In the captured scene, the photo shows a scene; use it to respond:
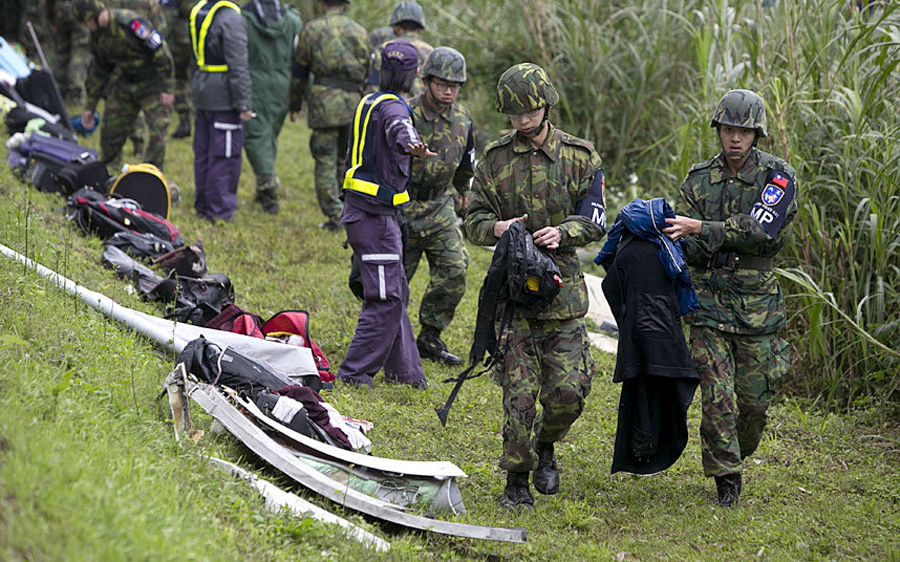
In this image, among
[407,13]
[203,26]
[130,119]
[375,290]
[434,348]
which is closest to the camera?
[375,290]

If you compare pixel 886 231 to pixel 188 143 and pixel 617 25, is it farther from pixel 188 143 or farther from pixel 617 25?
pixel 188 143

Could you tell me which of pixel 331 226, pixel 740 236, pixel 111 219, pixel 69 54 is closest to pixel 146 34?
pixel 111 219

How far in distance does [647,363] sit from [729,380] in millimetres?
563

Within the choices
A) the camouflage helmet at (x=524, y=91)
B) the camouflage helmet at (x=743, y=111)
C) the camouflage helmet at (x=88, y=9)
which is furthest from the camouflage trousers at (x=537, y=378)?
the camouflage helmet at (x=88, y=9)

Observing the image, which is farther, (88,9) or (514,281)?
(88,9)

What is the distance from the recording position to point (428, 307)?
22.8ft

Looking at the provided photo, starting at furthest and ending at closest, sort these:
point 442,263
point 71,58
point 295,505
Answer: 1. point 71,58
2. point 442,263
3. point 295,505

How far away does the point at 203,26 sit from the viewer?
346 inches

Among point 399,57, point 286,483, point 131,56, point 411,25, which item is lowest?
point 286,483

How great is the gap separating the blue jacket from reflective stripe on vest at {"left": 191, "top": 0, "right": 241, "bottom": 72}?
5527mm

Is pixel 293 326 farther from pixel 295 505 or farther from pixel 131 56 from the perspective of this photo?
pixel 131 56

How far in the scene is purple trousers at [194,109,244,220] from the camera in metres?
9.10

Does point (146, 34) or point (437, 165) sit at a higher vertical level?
point (146, 34)

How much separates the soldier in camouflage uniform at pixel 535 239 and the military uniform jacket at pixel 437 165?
1.66 meters
